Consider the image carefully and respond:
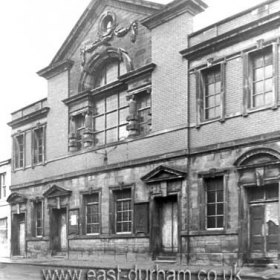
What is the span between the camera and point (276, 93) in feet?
46.9

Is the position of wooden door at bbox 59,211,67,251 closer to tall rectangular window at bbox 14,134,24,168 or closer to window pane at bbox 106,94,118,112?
tall rectangular window at bbox 14,134,24,168

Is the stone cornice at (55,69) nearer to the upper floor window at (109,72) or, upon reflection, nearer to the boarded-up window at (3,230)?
the upper floor window at (109,72)

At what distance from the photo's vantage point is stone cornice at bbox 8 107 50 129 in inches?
971

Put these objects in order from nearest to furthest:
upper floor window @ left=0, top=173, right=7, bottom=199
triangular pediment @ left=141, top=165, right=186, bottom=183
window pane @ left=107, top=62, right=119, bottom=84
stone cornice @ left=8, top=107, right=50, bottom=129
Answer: triangular pediment @ left=141, top=165, right=186, bottom=183, window pane @ left=107, top=62, right=119, bottom=84, stone cornice @ left=8, top=107, right=50, bottom=129, upper floor window @ left=0, top=173, right=7, bottom=199

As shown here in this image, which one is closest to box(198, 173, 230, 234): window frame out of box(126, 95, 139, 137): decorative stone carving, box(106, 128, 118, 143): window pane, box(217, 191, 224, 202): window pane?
box(217, 191, 224, 202): window pane

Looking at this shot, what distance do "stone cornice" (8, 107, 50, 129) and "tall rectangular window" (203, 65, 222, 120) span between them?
999 cm

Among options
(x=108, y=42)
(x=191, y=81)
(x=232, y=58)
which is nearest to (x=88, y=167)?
(x=108, y=42)

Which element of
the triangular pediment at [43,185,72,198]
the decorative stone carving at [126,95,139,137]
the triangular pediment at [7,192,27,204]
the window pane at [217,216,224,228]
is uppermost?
the decorative stone carving at [126,95,139,137]

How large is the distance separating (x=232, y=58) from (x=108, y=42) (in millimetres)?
6904

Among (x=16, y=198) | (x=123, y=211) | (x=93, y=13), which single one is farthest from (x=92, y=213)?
(x=93, y=13)

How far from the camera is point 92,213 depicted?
21.1m

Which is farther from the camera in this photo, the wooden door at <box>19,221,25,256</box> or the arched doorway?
the wooden door at <box>19,221,25,256</box>

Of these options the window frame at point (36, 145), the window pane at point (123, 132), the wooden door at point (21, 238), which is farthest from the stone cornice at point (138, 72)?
the wooden door at point (21, 238)

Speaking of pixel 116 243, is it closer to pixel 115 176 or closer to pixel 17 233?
pixel 115 176
